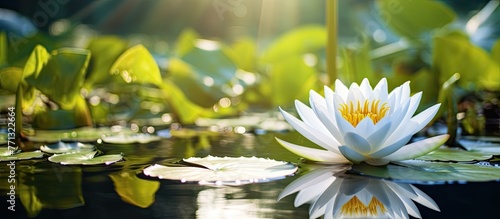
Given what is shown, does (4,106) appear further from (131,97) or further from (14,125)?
(14,125)

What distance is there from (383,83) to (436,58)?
782 mm

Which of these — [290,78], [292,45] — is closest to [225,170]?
[290,78]

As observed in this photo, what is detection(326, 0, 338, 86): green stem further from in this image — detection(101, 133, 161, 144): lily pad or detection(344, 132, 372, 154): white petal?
detection(344, 132, 372, 154): white petal

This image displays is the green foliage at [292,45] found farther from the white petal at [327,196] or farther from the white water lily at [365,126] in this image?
the white petal at [327,196]

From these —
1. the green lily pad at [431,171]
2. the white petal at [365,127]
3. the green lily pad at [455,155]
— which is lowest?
the green lily pad at [431,171]

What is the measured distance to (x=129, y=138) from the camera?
4.54 ft

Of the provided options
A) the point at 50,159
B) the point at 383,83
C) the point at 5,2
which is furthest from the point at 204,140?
the point at 5,2

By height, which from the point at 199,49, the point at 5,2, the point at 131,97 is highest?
the point at 5,2

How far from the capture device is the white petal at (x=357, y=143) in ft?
2.86

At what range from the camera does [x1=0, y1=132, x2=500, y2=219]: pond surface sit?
662 millimetres

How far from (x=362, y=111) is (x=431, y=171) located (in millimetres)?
144

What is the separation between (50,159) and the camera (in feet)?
3.47

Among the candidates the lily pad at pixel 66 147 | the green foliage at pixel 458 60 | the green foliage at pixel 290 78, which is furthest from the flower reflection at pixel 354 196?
the green foliage at pixel 290 78

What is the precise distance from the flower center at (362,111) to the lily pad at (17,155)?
56cm
